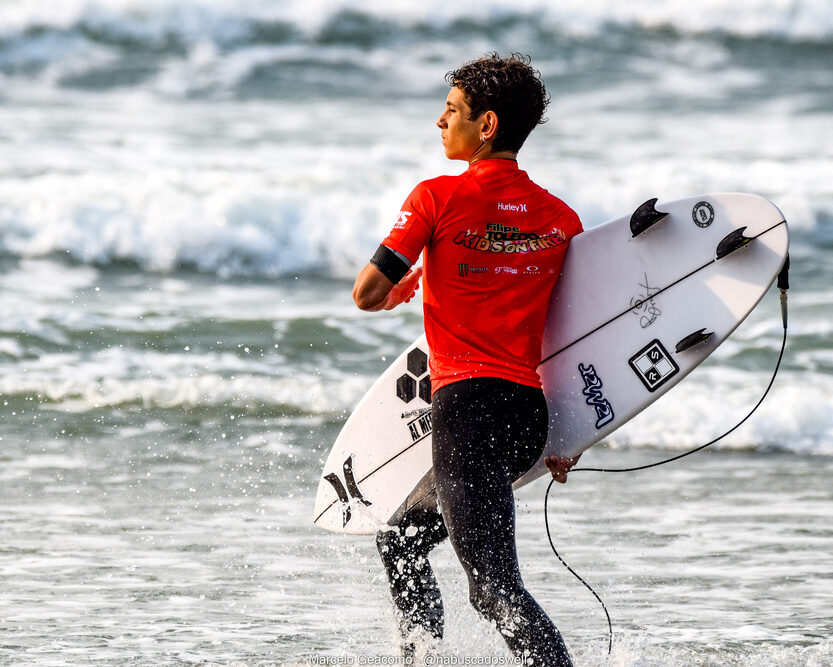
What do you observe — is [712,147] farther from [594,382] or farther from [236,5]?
[594,382]

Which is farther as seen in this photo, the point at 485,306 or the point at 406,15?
the point at 406,15

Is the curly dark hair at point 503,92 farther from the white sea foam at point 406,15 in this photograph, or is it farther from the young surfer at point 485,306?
the white sea foam at point 406,15

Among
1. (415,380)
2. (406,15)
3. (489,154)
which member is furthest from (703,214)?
(406,15)

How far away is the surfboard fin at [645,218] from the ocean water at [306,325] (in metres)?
1.19

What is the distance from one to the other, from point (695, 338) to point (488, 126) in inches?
33.4

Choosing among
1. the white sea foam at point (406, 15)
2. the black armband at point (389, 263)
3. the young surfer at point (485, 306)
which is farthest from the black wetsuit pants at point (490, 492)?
the white sea foam at point (406, 15)

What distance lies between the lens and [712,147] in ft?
44.5

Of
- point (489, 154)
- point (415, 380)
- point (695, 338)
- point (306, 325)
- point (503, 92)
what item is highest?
point (503, 92)

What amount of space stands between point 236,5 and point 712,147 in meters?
6.50

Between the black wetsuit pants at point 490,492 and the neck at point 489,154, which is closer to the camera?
the black wetsuit pants at point 490,492

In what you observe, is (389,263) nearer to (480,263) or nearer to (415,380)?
(480,263)

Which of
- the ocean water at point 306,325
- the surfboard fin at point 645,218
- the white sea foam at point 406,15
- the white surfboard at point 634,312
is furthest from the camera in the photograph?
the white sea foam at point 406,15

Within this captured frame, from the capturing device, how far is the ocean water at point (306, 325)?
407cm

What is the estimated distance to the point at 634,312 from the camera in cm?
334
